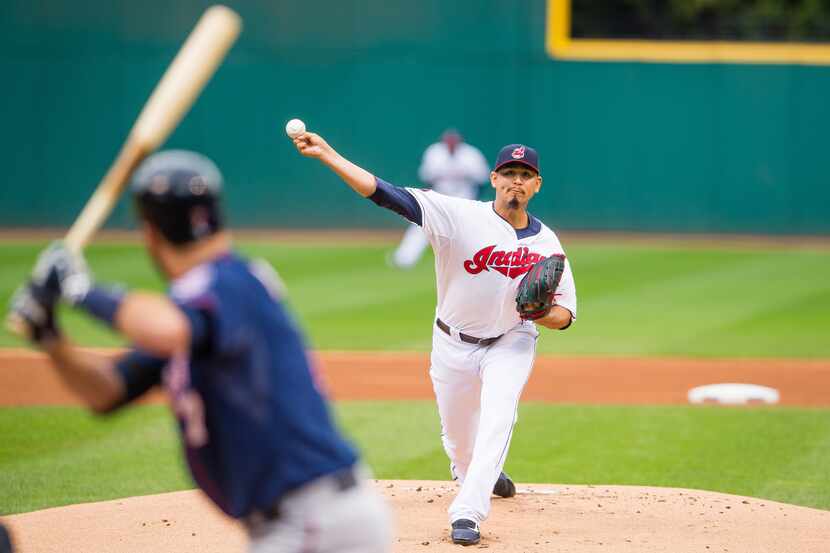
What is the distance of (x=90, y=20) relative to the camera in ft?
71.2

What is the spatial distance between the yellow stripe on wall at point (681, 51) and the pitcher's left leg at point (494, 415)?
15857 millimetres

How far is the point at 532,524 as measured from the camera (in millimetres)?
6359

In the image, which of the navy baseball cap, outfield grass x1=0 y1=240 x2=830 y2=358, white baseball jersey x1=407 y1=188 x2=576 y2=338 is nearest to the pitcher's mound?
white baseball jersey x1=407 y1=188 x2=576 y2=338

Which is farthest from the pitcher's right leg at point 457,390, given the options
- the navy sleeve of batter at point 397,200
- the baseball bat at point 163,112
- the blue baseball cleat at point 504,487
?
the baseball bat at point 163,112

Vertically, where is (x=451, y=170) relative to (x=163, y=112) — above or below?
above

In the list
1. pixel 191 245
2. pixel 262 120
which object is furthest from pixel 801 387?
pixel 262 120

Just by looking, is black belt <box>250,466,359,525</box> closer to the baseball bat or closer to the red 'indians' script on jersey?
the baseball bat

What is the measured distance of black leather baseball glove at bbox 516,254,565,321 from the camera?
599cm

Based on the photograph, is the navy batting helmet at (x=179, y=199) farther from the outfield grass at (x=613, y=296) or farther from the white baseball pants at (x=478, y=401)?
the outfield grass at (x=613, y=296)

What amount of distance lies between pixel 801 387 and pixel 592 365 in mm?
1928

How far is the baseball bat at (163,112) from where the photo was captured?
351cm

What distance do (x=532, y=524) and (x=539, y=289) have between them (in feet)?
4.15

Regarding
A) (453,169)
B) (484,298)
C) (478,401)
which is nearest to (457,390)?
(478,401)

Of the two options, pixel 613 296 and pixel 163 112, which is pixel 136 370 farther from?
pixel 613 296
